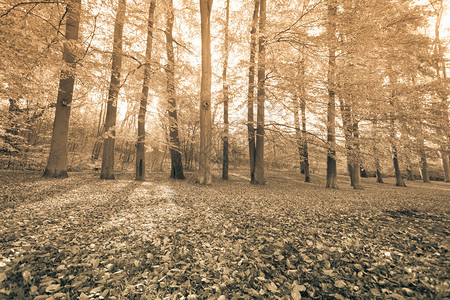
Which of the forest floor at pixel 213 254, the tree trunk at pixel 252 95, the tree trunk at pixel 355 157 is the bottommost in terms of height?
the forest floor at pixel 213 254

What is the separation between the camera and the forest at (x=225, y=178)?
6.41ft

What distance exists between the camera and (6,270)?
187 centimetres

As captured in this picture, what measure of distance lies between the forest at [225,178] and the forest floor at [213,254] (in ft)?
0.06

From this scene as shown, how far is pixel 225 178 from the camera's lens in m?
11.5

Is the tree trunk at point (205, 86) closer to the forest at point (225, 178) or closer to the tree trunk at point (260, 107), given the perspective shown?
the forest at point (225, 178)

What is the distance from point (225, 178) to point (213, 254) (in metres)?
9.10

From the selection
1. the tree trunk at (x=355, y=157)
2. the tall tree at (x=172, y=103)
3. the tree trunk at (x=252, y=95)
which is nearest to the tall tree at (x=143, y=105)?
the tall tree at (x=172, y=103)

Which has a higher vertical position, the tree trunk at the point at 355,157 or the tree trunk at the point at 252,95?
the tree trunk at the point at 252,95

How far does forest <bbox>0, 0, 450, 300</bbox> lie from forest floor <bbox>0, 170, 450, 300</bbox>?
2cm

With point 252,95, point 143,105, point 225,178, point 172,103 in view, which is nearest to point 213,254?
point 252,95

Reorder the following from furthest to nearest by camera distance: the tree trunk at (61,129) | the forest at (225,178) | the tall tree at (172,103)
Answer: the tall tree at (172,103), the tree trunk at (61,129), the forest at (225,178)

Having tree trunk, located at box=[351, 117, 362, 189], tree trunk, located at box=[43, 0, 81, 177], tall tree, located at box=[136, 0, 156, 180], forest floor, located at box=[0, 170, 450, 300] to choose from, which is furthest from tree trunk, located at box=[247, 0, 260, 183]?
tree trunk, located at box=[43, 0, 81, 177]

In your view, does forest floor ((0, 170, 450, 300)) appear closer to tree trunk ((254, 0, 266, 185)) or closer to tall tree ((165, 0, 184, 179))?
tree trunk ((254, 0, 266, 185))

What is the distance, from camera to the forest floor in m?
1.77
